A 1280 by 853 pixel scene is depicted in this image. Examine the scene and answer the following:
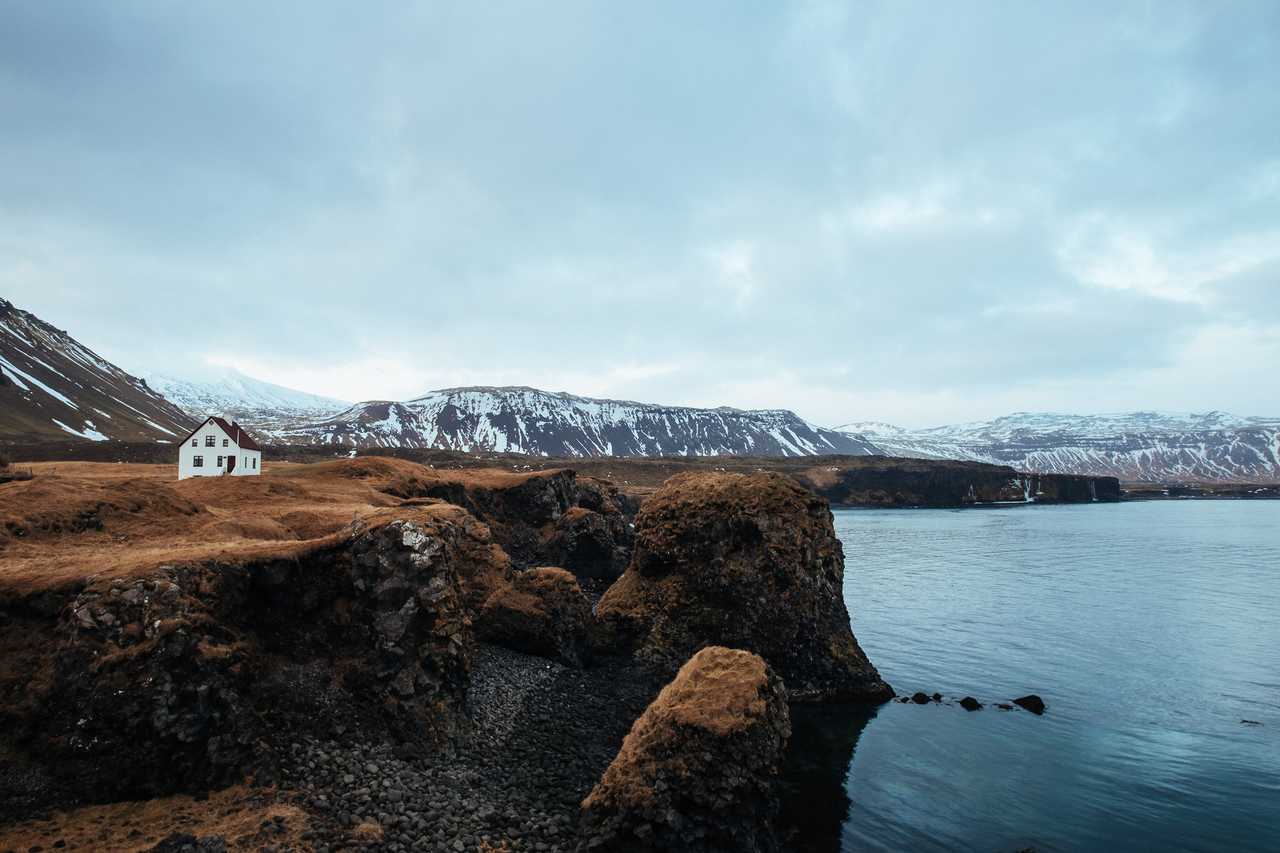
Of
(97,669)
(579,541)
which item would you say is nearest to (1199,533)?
(579,541)

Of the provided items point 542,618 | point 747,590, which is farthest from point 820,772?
point 542,618

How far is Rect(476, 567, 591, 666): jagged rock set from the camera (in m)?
36.5

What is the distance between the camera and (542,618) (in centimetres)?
3675

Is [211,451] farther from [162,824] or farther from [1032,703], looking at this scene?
[1032,703]

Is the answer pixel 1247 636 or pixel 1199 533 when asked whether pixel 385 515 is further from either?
pixel 1199 533

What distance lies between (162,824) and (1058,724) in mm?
37763

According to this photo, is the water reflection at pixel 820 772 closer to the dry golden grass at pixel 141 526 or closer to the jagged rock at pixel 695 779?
the jagged rock at pixel 695 779

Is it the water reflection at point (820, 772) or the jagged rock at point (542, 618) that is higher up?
the jagged rock at point (542, 618)

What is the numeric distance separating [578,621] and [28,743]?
935 inches

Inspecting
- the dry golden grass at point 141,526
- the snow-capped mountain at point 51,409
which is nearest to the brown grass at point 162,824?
the dry golden grass at point 141,526

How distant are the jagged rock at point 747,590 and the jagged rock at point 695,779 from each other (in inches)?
572

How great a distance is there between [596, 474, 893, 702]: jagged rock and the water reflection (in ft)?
5.69

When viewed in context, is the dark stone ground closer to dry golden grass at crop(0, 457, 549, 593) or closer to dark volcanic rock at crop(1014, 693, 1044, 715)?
dry golden grass at crop(0, 457, 549, 593)

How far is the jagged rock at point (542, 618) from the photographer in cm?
3650
